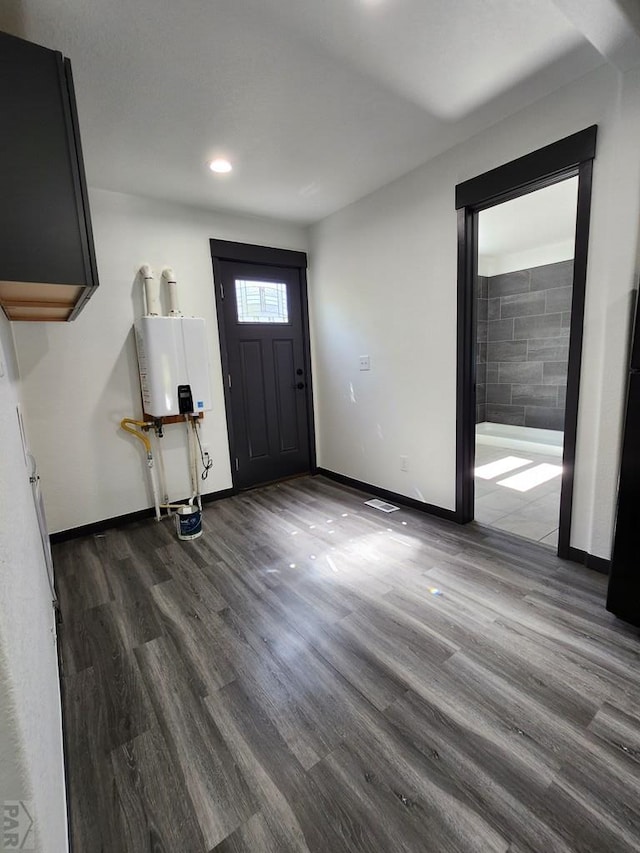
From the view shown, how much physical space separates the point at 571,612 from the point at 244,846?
1697 millimetres

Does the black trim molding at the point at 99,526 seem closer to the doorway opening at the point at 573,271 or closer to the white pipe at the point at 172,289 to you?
the white pipe at the point at 172,289

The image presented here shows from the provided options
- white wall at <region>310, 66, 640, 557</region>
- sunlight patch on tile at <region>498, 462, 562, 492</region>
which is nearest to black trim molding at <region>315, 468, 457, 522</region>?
white wall at <region>310, 66, 640, 557</region>

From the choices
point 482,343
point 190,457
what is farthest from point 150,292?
point 482,343

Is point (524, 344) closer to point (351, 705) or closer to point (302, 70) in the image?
point (302, 70)

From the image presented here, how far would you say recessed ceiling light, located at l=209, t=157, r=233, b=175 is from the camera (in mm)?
2518

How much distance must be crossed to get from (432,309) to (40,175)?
237 cm

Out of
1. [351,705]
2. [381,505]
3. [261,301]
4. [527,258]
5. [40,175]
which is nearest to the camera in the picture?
[40,175]

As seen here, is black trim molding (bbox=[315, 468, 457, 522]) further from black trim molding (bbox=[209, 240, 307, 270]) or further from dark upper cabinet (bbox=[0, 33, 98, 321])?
dark upper cabinet (bbox=[0, 33, 98, 321])

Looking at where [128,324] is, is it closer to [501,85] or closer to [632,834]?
[501,85]

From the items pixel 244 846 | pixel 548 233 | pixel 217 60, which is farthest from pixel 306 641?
pixel 548 233

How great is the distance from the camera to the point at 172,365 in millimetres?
2965

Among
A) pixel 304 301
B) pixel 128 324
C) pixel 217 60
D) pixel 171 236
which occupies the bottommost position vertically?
pixel 128 324

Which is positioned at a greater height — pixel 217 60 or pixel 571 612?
pixel 217 60

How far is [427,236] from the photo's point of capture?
9.12ft
